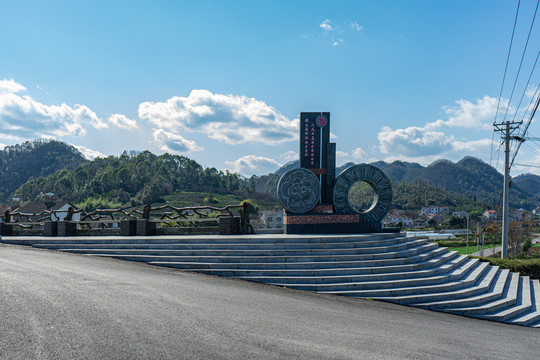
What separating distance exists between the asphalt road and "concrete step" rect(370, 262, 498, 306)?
1.61ft

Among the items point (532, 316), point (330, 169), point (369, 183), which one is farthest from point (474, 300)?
point (330, 169)

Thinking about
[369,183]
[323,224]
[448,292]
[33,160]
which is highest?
[33,160]

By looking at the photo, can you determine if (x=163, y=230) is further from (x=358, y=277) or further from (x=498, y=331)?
(x=498, y=331)

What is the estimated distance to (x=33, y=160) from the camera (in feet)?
555

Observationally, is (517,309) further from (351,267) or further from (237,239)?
(237,239)

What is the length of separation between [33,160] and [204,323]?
635ft

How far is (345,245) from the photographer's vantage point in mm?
12398

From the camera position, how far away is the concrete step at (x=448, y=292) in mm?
10117

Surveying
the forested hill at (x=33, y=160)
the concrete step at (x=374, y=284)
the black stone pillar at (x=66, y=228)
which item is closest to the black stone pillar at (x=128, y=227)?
the black stone pillar at (x=66, y=228)

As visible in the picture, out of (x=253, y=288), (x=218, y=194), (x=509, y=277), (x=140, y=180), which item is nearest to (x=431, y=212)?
(x=218, y=194)

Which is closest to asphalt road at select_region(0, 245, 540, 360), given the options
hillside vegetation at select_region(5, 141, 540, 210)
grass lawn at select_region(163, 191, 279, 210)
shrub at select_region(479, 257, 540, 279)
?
shrub at select_region(479, 257, 540, 279)

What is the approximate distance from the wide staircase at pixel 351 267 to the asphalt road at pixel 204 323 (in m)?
0.60

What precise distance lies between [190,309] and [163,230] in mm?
8061

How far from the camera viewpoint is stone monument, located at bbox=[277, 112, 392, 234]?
51.0 ft
